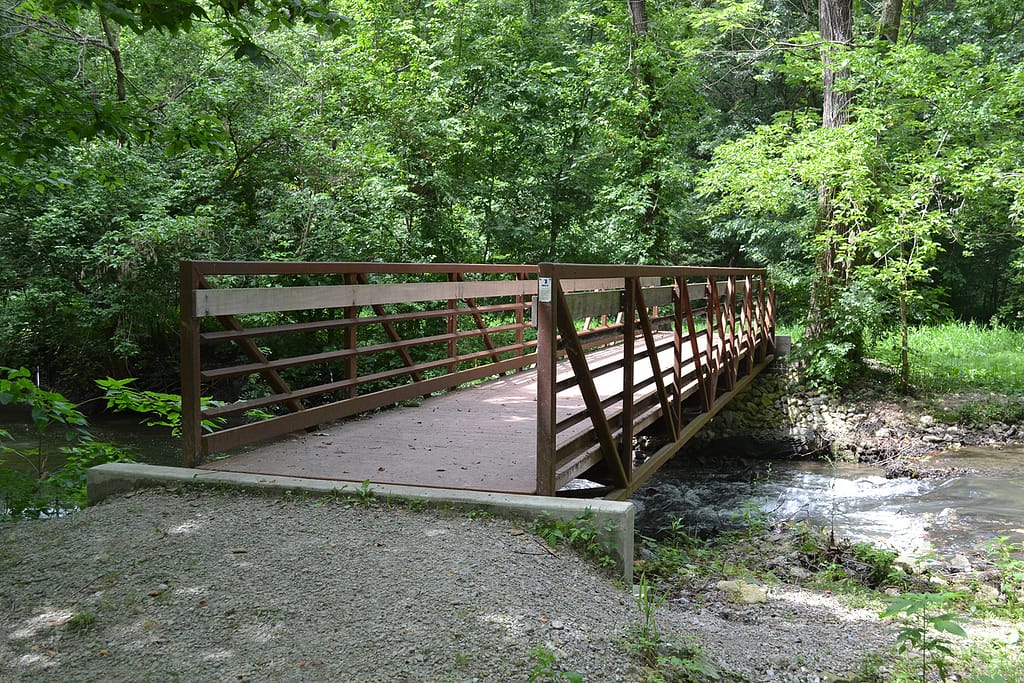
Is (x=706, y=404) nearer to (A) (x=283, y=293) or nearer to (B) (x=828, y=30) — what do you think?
(A) (x=283, y=293)

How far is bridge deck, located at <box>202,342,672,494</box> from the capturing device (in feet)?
17.0

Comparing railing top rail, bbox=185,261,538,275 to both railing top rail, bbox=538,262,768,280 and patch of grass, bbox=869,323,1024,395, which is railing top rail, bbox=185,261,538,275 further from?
patch of grass, bbox=869,323,1024,395

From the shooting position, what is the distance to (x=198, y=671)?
3.03m

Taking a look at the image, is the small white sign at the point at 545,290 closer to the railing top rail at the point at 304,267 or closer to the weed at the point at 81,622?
the railing top rail at the point at 304,267

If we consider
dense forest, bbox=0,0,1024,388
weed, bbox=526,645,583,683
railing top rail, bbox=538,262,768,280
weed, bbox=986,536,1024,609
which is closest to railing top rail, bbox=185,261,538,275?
railing top rail, bbox=538,262,768,280

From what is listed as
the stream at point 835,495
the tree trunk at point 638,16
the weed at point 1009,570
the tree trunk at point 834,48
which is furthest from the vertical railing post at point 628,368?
the tree trunk at point 638,16

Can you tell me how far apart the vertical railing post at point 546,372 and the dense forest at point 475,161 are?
4577 mm

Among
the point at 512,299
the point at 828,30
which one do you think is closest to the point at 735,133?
the point at 828,30

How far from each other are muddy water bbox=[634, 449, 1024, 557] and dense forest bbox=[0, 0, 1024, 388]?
3.19 metres

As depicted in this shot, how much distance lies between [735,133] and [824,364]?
10.4 metres

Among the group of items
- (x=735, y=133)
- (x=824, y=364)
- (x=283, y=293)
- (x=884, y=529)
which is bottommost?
(x=884, y=529)

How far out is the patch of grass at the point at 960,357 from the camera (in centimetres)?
1426

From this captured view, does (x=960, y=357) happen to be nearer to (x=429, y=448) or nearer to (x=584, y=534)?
(x=429, y=448)

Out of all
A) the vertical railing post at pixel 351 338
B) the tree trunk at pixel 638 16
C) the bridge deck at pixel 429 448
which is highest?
the tree trunk at pixel 638 16
